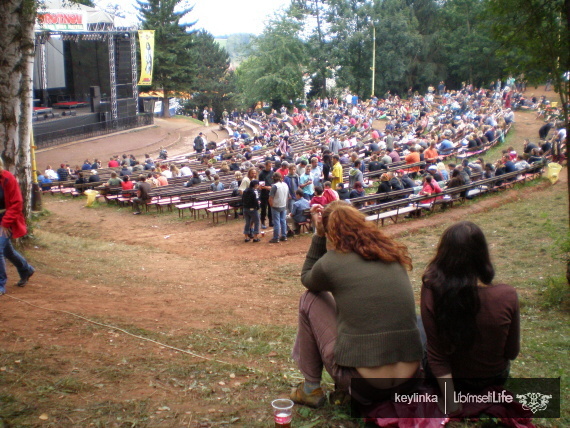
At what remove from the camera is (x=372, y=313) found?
346cm

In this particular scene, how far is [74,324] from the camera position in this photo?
19.9 ft

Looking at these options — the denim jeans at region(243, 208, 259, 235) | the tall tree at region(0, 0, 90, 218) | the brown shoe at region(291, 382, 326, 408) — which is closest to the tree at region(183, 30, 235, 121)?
the denim jeans at region(243, 208, 259, 235)

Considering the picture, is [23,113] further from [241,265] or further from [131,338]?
[131,338]

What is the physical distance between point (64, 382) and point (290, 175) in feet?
38.2

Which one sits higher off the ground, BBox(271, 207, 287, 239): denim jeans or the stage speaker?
the stage speaker

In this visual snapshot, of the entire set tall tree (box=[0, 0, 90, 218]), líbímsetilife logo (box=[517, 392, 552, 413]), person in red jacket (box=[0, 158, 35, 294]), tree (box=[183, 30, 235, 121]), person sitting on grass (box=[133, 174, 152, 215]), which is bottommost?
person sitting on grass (box=[133, 174, 152, 215])

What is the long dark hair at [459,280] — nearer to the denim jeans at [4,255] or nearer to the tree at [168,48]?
the denim jeans at [4,255]

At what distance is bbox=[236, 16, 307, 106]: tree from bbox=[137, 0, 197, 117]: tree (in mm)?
6865

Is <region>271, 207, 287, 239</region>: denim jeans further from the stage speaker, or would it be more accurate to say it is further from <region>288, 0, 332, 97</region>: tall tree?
<region>288, 0, 332, 97</region>: tall tree

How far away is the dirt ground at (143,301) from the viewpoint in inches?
175

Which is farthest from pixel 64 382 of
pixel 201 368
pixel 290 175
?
pixel 290 175

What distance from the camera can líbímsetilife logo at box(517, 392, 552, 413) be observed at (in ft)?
12.0

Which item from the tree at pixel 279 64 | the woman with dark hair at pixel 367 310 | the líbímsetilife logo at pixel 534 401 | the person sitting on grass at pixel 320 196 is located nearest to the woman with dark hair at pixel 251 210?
the person sitting on grass at pixel 320 196

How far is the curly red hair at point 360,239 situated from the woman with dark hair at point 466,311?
0.80 ft
